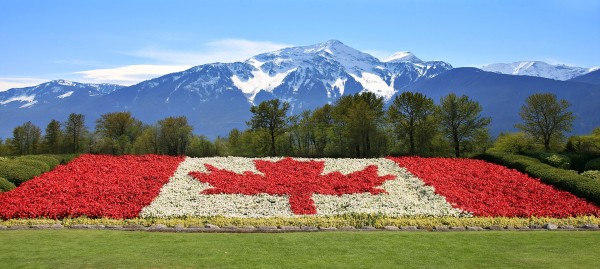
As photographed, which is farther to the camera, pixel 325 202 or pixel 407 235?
pixel 325 202

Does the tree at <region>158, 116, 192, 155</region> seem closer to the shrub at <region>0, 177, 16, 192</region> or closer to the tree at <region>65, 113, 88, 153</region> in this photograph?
the tree at <region>65, 113, 88, 153</region>

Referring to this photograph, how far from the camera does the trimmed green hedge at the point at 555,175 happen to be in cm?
2917

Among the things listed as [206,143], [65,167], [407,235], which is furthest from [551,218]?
[206,143]

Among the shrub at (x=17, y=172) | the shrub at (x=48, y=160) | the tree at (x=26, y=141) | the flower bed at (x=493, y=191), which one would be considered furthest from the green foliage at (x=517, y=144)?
the tree at (x=26, y=141)

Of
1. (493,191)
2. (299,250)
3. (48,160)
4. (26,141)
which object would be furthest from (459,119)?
(26,141)

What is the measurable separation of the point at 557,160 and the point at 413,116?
65.6 ft

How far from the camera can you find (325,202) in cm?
2852

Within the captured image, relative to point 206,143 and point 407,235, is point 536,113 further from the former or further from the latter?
point 206,143

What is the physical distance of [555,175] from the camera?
32969 millimetres

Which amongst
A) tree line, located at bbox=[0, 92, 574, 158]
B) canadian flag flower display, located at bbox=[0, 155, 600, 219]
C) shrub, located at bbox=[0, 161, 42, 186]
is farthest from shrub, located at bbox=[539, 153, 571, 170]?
shrub, located at bbox=[0, 161, 42, 186]

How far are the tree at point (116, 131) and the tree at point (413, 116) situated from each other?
44951mm

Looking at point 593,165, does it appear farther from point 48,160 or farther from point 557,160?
point 48,160

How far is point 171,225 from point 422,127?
139 feet

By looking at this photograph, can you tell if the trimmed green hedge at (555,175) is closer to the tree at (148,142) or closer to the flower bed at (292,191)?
the flower bed at (292,191)
